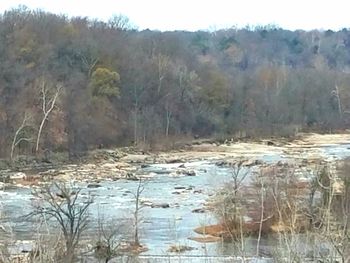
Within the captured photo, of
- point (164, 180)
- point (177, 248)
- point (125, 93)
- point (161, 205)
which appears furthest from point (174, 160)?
point (177, 248)

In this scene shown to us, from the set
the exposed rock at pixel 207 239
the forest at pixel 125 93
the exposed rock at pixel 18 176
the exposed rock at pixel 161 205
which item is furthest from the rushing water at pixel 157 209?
the forest at pixel 125 93

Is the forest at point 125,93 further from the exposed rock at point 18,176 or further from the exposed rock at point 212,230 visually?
the exposed rock at point 212,230

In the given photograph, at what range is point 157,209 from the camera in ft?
114

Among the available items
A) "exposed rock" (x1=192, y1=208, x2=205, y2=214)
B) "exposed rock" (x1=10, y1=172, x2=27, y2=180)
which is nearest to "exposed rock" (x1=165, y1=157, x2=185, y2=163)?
"exposed rock" (x1=10, y1=172, x2=27, y2=180)

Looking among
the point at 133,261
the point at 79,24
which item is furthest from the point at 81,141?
the point at 133,261

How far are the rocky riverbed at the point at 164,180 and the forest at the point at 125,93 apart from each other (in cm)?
477

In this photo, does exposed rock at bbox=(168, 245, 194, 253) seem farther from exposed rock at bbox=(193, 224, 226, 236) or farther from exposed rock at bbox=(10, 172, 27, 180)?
exposed rock at bbox=(10, 172, 27, 180)

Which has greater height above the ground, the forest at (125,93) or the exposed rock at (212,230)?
the forest at (125,93)

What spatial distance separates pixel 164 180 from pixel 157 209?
418 inches

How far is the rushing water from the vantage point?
28.0m

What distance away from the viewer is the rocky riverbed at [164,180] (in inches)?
1161

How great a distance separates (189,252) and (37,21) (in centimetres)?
5603

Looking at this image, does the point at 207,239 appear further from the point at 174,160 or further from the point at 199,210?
the point at 174,160

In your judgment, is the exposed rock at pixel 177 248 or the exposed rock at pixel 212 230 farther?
the exposed rock at pixel 212 230
